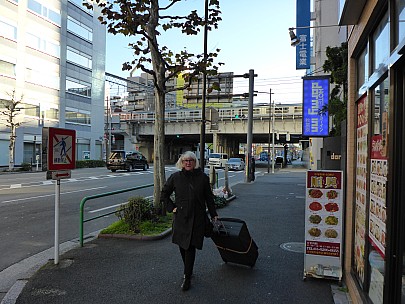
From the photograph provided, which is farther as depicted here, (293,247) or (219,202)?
(219,202)

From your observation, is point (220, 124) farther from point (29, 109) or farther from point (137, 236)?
point (137, 236)

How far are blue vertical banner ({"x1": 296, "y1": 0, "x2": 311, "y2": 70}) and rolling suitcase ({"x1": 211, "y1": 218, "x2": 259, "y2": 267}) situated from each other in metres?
21.3

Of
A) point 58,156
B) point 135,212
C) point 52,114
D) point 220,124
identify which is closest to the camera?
point 58,156

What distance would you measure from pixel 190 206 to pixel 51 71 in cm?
4005

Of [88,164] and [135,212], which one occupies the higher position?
[135,212]

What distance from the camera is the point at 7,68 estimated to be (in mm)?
33562

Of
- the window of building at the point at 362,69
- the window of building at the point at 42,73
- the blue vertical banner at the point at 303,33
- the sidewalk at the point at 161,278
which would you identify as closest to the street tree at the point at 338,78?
the window of building at the point at 362,69

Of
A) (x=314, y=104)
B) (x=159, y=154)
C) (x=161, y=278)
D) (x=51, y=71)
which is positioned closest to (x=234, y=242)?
(x=161, y=278)

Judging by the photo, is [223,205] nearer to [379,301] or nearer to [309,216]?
[309,216]

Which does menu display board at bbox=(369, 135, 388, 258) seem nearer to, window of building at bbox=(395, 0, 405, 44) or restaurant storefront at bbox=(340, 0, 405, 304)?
restaurant storefront at bbox=(340, 0, 405, 304)

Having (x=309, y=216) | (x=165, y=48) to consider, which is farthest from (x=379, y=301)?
(x=165, y=48)

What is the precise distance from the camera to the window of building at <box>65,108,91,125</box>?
4303 cm

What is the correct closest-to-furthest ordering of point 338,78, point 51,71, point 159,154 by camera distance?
point 159,154, point 338,78, point 51,71

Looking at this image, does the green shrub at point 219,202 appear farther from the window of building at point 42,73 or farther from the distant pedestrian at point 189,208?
the window of building at point 42,73
